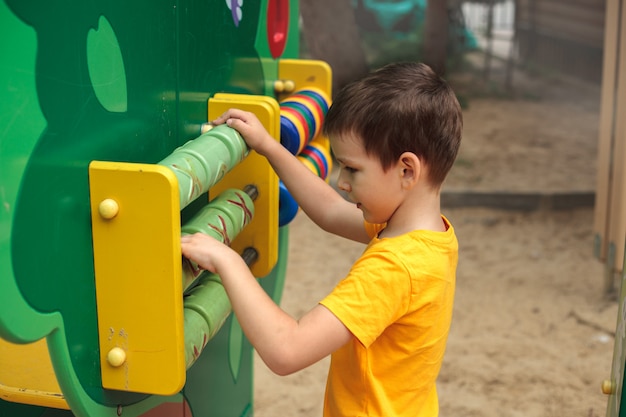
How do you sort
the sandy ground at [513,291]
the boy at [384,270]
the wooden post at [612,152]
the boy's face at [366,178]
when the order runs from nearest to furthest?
the boy at [384,270] < the boy's face at [366,178] < the sandy ground at [513,291] < the wooden post at [612,152]

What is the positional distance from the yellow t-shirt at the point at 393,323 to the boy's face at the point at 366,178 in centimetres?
7

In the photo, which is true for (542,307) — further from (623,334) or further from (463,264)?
(623,334)

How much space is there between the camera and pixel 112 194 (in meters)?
1.21

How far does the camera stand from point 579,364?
11.8 ft

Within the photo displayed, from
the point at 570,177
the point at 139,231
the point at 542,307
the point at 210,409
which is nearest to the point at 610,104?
the point at 542,307

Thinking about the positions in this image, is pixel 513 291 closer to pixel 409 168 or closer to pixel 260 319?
pixel 409 168

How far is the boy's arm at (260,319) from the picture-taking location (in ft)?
4.22

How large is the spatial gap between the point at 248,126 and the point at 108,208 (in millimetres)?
457

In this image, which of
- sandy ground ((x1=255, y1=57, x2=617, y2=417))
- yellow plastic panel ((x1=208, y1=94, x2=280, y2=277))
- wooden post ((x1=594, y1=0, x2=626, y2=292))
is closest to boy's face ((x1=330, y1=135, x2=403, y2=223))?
yellow plastic panel ((x1=208, y1=94, x2=280, y2=277))

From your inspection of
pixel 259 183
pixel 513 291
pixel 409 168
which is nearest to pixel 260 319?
pixel 409 168

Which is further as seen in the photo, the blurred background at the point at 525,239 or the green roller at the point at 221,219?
the blurred background at the point at 525,239

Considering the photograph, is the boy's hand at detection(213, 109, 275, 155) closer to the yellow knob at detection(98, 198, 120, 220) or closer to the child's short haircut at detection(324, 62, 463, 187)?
the child's short haircut at detection(324, 62, 463, 187)

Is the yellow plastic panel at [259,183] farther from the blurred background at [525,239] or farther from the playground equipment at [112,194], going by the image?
the blurred background at [525,239]

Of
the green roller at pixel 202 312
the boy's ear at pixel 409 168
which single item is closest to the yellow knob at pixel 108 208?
the green roller at pixel 202 312
